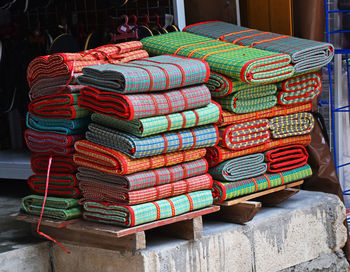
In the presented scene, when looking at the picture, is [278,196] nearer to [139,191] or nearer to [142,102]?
[139,191]

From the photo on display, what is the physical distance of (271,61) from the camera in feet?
14.1

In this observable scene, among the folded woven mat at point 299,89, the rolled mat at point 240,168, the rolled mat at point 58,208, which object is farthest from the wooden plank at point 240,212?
the rolled mat at point 58,208

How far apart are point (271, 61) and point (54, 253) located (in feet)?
5.68

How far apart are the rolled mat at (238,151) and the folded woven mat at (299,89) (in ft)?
0.81

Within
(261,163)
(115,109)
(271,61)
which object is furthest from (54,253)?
(271,61)

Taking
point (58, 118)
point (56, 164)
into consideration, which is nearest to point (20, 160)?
point (56, 164)

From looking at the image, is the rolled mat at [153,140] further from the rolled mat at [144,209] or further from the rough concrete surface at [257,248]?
the rough concrete surface at [257,248]

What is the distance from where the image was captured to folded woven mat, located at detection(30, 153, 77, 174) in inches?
160

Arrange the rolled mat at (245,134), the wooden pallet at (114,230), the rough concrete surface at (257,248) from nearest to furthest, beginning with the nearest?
the wooden pallet at (114,230) → the rough concrete surface at (257,248) → the rolled mat at (245,134)

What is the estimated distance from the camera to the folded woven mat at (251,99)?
432 cm

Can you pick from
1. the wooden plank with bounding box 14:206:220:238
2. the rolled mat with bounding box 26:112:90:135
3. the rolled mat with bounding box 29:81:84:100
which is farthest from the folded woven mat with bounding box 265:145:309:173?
the rolled mat with bounding box 29:81:84:100

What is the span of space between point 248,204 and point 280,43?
1.09 meters

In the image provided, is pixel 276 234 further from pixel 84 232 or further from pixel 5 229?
pixel 5 229

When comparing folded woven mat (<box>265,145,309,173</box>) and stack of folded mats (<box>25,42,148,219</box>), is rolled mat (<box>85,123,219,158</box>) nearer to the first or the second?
stack of folded mats (<box>25,42,148,219</box>)
